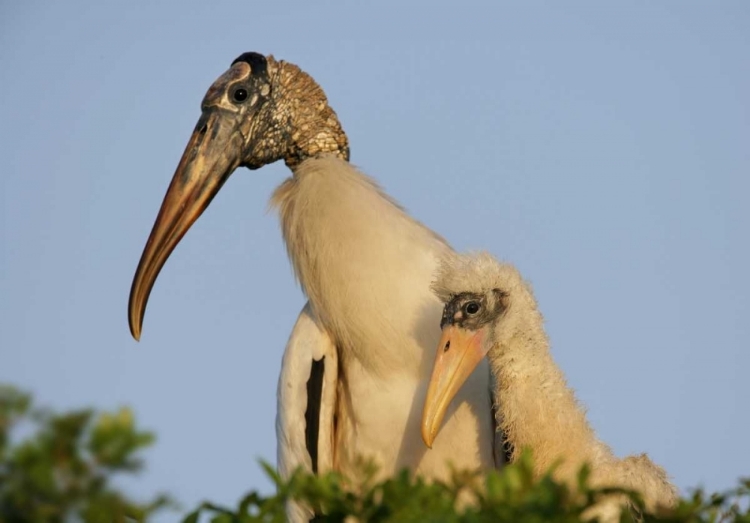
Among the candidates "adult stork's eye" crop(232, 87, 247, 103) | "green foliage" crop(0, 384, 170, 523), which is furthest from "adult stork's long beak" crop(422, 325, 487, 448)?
"green foliage" crop(0, 384, 170, 523)

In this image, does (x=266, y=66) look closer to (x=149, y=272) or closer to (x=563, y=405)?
(x=149, y=272)

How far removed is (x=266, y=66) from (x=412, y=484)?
15.3 ft

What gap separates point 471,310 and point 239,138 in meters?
1.80

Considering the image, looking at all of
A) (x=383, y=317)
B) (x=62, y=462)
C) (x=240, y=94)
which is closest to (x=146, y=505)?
(x=62, y=462)

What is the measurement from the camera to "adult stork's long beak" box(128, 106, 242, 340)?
21.6ft

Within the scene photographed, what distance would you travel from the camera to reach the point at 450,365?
5.64 metres

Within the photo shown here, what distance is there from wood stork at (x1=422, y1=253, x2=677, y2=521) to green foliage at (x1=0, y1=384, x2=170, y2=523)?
10.5 feet

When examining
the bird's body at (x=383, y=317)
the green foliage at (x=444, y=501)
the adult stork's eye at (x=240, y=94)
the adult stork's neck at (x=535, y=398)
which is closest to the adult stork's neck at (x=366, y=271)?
the bird's body at (x=383, y=317)

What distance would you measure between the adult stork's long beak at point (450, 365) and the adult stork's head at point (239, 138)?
5.30 feet

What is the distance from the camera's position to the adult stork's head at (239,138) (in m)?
6.60

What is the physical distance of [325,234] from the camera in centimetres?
631

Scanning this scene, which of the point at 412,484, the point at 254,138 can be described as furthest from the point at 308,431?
the point at 412,484

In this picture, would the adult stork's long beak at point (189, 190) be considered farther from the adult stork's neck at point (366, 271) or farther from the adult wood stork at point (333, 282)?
the adult stork's neck at point (366, 271)

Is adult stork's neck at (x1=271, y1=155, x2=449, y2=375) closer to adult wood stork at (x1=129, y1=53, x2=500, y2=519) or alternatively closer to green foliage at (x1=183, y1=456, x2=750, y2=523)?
adult wood stork at (x1=129, y1=53, x2=500, y2=519)
